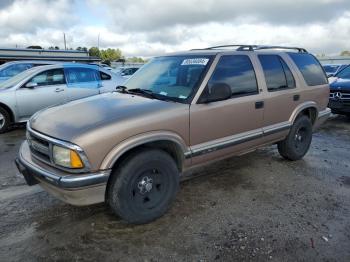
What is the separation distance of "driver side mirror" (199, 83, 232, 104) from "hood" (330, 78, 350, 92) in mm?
6315

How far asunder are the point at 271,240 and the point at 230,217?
1.84ft

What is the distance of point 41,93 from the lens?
25.8ft

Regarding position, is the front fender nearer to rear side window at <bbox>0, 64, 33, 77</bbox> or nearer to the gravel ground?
the gravel ground

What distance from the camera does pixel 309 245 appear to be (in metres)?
3.05

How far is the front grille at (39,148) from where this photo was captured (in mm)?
3088

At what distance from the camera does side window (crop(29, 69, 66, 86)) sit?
7954 mm

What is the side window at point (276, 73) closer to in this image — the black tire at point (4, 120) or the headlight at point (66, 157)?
the headlight at point (66, 157)

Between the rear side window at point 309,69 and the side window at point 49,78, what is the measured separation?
581 cm

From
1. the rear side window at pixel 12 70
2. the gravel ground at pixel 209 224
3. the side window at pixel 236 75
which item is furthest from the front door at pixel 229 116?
the rear side window at pixel 12 70

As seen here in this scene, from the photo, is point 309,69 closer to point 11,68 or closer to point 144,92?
point 144,92

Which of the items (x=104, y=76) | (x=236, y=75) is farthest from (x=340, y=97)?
(x=104, y=76)

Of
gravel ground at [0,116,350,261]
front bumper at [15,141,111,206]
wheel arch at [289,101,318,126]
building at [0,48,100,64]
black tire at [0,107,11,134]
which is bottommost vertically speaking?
gravel ground at [0,116,350,261]

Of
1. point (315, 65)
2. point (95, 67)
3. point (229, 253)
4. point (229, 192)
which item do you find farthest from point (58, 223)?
point (95, 67)

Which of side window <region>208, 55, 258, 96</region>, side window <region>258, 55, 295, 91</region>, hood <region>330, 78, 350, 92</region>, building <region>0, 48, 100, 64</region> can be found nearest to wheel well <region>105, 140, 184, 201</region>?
side window <region>208, 55, 258, 96</region>
